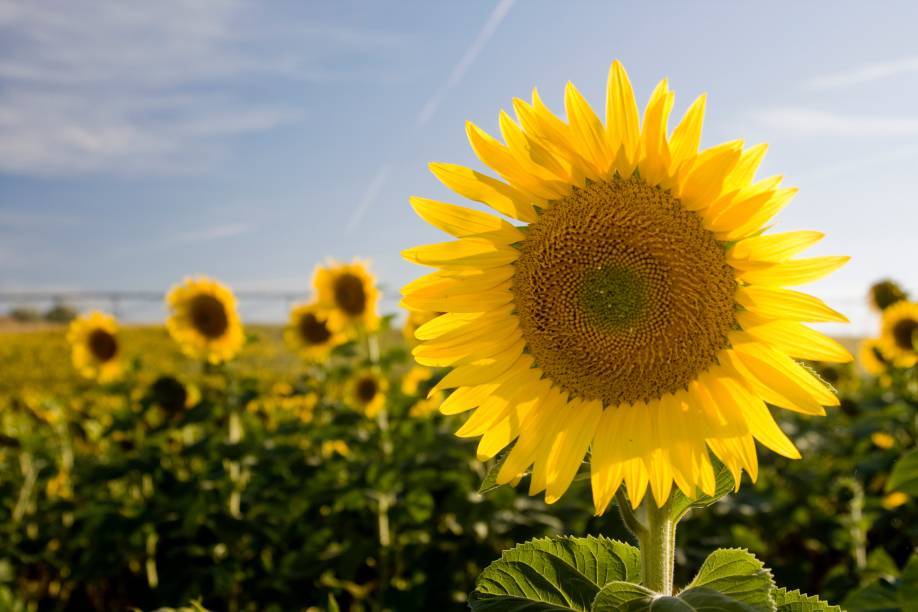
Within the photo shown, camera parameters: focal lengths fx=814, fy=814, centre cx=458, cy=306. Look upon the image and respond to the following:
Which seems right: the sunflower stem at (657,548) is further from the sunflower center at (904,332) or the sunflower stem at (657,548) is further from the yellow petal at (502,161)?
the sunflower center at (904,332)

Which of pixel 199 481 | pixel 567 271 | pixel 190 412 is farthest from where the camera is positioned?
pixel 190 412

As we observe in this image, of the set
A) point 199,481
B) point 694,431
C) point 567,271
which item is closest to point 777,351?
point 694,431

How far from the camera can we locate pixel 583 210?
5.90ft

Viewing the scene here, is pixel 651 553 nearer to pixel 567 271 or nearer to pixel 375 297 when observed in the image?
pixel 567 271

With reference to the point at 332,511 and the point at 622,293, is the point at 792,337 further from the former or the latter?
the point at 332,511

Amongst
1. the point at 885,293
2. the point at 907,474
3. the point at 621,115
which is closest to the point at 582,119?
the point at 621,115

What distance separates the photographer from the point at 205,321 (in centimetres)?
660

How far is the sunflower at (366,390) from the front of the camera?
5.70 m

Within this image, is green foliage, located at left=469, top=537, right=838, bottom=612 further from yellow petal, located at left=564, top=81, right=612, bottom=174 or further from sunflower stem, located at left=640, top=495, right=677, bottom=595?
yellow petal, located at left=564, top=81, right=612, bottom=174

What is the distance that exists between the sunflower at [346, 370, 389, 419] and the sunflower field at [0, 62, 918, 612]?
2 cm

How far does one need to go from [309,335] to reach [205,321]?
89 cm

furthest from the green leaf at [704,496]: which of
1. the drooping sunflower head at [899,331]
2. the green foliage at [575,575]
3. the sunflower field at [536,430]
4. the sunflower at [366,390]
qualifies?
the drooping sunflower head at [899,331]

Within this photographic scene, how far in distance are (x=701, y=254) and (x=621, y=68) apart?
0.43m

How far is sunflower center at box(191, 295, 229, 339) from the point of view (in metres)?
6.57
